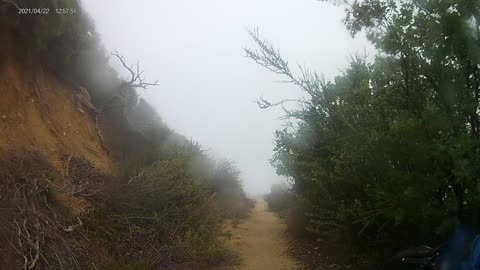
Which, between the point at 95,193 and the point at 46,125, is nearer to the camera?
the point at 95,193

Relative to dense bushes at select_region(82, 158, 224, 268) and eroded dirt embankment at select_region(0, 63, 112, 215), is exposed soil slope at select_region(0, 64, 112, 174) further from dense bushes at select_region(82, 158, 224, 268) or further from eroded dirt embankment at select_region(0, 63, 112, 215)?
dense bushes at select_region(82, 158, 224, 268)

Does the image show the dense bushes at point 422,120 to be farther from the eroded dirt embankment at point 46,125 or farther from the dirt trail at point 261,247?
the eroded dirt embankment at point 46,125

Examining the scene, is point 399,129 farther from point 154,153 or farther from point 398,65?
point 154,153

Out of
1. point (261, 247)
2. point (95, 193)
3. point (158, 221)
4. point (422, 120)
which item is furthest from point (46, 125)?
point (422, 120)

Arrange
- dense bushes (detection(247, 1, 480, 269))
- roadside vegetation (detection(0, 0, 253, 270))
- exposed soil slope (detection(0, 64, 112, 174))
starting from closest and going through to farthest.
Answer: dense bushes (detection(247, 1, 480, 269)), roadside vegetation (detection(0, 0, 253, 270)), exposed soil slope (detection(0, 64, 112, 174))

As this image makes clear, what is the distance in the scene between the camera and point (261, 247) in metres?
13.9

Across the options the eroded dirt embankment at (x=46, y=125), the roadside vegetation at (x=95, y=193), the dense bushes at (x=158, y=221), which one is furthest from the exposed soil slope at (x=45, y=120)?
the dense bushes at (x=158, y=221)

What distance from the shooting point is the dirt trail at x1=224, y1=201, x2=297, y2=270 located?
10945 mm

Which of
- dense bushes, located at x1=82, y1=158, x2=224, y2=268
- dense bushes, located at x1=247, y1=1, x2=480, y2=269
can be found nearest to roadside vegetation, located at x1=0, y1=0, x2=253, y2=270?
dense bushes, located at x1=82, y1=158, x2=224, y2=268

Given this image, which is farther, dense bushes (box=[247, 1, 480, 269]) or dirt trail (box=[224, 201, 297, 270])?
dirt trail (box=[224, 201, 297, 270])

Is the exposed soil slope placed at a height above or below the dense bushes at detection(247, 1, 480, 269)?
below

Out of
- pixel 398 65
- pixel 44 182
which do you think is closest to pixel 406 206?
pixel 398 65

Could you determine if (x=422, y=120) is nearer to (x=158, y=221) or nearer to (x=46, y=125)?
(x=158, y=221)

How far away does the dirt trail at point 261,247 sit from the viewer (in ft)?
35.9
